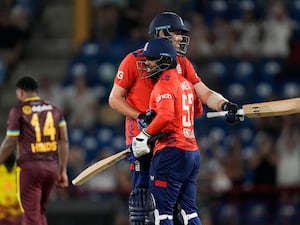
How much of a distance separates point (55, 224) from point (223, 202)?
2.33 m

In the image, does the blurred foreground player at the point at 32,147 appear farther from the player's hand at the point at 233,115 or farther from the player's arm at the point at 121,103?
the player's hand at the point at 233,115

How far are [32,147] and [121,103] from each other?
165cm

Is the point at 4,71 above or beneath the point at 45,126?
above

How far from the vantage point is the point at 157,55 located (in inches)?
394

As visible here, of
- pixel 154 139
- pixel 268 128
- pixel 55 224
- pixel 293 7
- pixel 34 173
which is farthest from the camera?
pixel 293 7

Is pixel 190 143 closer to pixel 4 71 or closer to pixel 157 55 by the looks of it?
pixel 157 55

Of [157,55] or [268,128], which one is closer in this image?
[157,55]

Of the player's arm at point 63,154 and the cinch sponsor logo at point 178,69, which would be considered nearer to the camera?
the cinch sponsor logo at point 178,69

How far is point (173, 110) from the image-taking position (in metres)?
9.87

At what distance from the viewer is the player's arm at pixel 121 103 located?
405 inches

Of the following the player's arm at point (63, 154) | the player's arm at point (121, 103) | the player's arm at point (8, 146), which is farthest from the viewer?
the player's arm at point (63, 154)

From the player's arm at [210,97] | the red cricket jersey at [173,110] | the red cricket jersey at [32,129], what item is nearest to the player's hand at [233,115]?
the player's arm at [210,97]

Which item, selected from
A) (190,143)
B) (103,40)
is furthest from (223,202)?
(190,143)

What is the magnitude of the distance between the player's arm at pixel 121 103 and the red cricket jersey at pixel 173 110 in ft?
Result: 1.20
